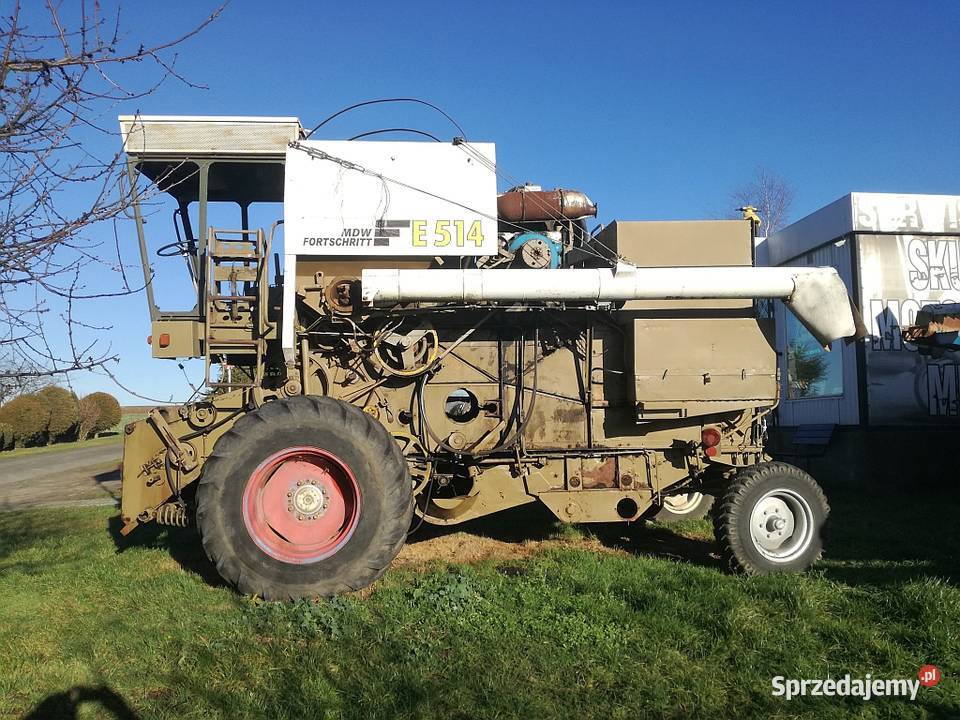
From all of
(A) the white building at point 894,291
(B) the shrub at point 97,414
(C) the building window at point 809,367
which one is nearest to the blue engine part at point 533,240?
(A) the white building at point 894,291

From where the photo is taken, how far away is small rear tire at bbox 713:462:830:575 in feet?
19.1

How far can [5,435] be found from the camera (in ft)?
91.5

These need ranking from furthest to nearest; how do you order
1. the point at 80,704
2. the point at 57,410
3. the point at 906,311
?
1. the point at 57,410
2. the point at 906,311
3. the point at 80,704

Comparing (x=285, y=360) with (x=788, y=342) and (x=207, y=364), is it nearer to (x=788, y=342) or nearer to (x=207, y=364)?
(x=207, y=364)

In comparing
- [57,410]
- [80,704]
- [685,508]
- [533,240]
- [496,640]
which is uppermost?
[533,240]

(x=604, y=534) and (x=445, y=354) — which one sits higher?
(x=445, y=354)

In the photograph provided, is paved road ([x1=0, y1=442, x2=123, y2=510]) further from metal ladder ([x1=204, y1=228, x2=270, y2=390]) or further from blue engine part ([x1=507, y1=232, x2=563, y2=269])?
blue engine part ([x1=507, y1=232, x2=563, y2=269])

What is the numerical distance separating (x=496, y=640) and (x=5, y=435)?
3033cm

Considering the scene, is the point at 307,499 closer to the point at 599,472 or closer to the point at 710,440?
the point at 599,472

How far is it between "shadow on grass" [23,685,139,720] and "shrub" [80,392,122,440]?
32.4m

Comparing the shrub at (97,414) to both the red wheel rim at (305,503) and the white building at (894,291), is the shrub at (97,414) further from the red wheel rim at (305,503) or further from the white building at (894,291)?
the white building at (894,291)

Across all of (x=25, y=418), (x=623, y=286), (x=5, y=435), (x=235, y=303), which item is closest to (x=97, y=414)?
(x=25, y=418)

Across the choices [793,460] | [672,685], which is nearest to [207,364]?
[672,685]

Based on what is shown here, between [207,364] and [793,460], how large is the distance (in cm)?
972
